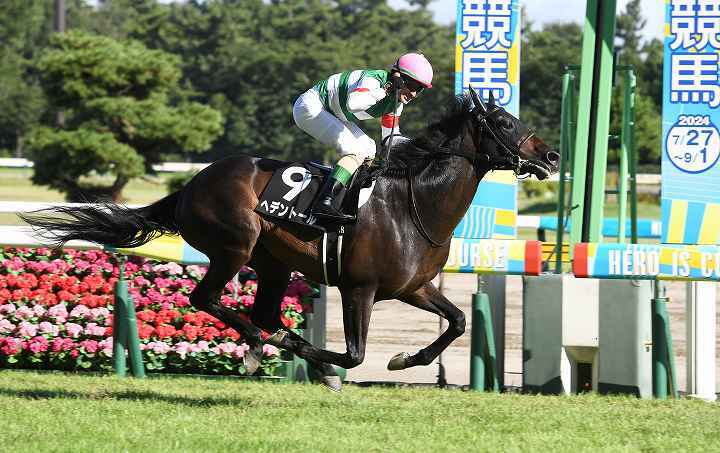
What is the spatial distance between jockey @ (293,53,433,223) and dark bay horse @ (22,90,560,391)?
19 centimetres

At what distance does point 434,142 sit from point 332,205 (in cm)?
74

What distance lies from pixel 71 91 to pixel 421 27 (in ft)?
174

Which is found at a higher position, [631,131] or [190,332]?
[631,131]

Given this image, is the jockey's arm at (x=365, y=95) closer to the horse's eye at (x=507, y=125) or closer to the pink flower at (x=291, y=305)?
the horse's eye at (x=507, y=125)

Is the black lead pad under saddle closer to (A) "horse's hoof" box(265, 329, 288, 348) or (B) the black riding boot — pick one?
(B) the black riding boot

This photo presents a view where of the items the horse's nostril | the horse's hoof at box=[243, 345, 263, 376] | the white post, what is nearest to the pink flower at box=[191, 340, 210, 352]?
the horse's hoof at box=[243, 345, 263, 376]

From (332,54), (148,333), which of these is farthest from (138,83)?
(332,54)

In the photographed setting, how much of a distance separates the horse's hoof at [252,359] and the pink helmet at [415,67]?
1.74m

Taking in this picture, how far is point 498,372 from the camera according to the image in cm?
750

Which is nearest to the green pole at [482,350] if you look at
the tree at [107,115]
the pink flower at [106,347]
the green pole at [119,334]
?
the green pole at [119,334]

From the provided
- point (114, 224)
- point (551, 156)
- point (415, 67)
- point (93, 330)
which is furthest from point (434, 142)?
point (93, 330)

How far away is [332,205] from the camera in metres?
6.11

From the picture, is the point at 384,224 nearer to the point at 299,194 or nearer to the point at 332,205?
the point at 332,205

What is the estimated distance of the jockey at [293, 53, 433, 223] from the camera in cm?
607
